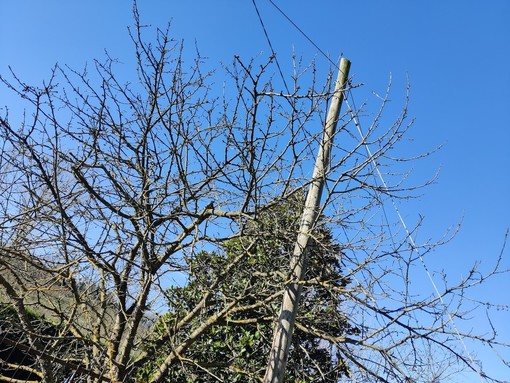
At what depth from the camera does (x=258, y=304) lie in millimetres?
4090

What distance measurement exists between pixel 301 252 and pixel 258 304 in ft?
2.52

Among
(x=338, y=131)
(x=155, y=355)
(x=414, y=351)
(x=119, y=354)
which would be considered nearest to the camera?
(x=414, y=351)

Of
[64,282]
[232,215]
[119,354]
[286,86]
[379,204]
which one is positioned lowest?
[119,354]

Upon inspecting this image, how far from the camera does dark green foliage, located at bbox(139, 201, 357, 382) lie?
4.04 meters

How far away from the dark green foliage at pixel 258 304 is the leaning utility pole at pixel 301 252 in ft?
0.38

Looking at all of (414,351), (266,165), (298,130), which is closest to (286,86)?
(298,130)

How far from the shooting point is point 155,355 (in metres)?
4.41

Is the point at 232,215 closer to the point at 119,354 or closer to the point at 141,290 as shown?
the point at 141,290

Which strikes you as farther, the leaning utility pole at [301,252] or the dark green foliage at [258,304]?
the dark green foliage at [258,304]

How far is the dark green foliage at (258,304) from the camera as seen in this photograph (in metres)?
4.04

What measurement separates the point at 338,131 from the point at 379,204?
2.64 feet

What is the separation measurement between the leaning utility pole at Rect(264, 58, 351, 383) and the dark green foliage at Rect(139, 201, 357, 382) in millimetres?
116

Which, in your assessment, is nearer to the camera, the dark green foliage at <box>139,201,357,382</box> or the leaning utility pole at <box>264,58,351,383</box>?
the leaning utility pole at <box>264,58,351,383</box>

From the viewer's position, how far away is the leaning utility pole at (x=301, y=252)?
3.46 meters
